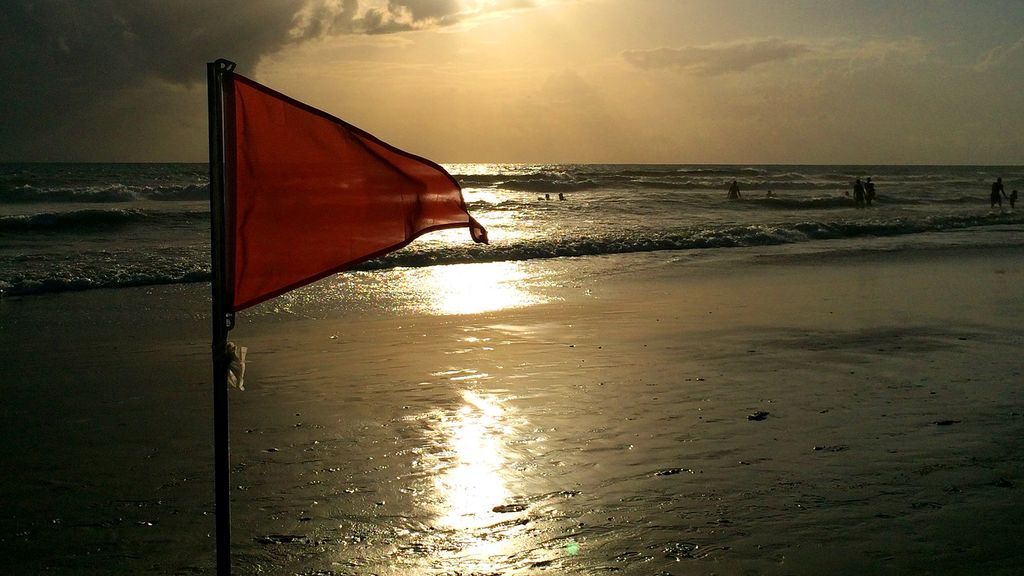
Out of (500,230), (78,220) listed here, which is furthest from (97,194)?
(500,230)

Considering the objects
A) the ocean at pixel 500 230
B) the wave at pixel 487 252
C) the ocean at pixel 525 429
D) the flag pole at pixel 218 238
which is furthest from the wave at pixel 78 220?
the flag pole at pixel 218 238

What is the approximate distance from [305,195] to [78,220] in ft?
98.9

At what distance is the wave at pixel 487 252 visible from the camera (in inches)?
664

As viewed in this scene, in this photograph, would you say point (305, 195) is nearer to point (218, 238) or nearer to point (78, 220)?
point (218, 238)

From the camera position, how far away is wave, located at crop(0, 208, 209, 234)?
93.0ft

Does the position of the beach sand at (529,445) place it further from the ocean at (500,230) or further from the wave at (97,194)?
the wave at (97,194)

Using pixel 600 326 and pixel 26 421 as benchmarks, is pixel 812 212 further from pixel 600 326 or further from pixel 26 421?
pixel 26 421

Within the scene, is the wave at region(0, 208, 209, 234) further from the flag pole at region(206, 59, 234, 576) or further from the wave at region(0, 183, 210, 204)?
the flag pole at region(206, 59, 234, 576)

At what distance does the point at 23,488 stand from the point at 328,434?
2073 mm

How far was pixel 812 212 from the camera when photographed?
46219 millimetres

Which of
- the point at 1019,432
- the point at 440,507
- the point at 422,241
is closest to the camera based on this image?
the point at 440,507

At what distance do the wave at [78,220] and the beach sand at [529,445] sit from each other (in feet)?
60.2

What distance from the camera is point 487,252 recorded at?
885 inches

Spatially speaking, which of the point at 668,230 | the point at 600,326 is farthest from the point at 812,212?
the point at 600,326
